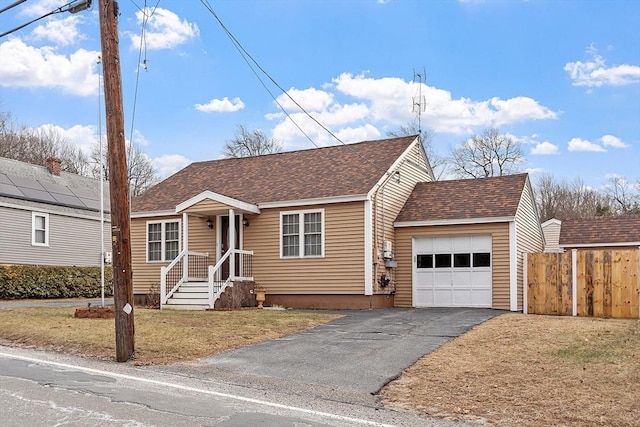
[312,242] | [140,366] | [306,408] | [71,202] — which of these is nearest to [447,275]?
[312,242]

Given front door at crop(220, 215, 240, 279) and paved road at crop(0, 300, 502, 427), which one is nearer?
paved road at crop(0, 300, 502, 427)

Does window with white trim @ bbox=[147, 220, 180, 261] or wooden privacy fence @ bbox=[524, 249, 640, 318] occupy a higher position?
window with white trim @ bbox=[147, 220, 180, 261]

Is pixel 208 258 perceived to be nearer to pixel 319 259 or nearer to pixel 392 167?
pixel 319 259

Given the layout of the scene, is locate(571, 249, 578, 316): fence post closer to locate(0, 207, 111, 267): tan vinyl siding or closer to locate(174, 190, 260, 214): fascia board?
locate(174, 190, 260, 214): fascia board

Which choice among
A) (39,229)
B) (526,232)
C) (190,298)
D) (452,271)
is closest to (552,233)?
(526,232)

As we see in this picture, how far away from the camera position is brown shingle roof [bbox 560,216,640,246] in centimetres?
2825

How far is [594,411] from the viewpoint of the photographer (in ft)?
24.9

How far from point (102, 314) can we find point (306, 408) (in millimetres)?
9543

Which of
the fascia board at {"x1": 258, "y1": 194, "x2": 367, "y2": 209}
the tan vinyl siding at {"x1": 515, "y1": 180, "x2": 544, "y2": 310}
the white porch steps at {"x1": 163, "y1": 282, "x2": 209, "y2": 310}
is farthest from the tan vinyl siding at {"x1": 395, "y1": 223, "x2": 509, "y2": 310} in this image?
the white porch steps at {"x1": 163, "y1": 282, "x2": 209, "y2": 310}

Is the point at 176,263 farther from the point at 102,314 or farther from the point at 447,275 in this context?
the point at 447,275

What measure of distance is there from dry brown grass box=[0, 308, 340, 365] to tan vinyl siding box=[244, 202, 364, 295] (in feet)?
8.30

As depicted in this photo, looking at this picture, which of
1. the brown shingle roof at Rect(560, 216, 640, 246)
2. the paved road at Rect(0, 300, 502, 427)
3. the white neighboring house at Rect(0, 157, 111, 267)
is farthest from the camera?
the brown shingle roof at Rect(560, 216, 640, 246)

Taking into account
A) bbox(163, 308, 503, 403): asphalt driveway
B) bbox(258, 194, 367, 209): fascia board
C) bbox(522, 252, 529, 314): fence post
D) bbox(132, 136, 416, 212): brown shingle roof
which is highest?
bbox(132, 136, 416, 212): brown shingle roof

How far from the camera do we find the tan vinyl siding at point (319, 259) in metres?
19.5
